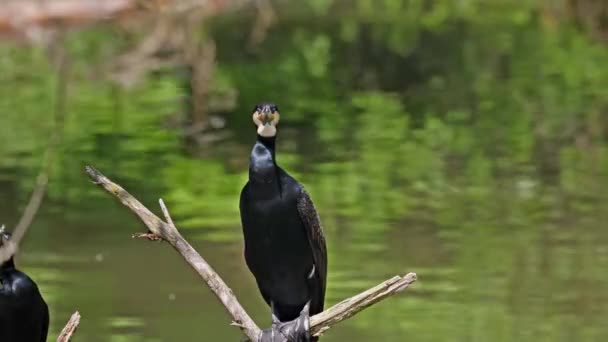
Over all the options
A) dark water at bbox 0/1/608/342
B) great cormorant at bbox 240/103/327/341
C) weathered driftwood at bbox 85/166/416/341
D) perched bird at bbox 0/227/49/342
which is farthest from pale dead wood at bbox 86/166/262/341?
dark water at bbox 0/1/608/342

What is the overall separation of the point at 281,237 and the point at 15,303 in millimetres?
939

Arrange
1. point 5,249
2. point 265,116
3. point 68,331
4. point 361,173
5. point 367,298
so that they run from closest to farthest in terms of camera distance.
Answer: point 367,298, point 265,116, point 5,249, point 68,331, point 361,173

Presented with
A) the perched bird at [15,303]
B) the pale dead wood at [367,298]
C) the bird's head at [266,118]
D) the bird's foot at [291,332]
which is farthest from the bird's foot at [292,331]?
the perched bird at [15,303]

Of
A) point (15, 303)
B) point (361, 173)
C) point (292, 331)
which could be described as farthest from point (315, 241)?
point (361, 173)

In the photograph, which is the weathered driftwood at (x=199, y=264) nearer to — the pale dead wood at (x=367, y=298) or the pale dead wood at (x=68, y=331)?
the pale dead wood at (x=367, y=298)

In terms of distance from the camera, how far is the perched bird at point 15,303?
17.1 feet

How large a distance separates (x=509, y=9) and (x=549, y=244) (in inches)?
475

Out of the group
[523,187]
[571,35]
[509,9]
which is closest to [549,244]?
[523,187]

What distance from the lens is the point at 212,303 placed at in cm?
917

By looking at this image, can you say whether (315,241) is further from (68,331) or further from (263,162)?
(68,331)

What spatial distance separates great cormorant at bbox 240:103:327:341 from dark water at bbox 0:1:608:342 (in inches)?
121

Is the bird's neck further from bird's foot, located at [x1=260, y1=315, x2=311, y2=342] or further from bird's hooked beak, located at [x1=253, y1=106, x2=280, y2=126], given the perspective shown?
bird's foot, located at [x1=260, y1=315, x2=311, y2=342]

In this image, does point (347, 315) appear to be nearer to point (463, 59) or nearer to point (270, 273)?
point (270, 273)

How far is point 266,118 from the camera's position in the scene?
16.1 ft
